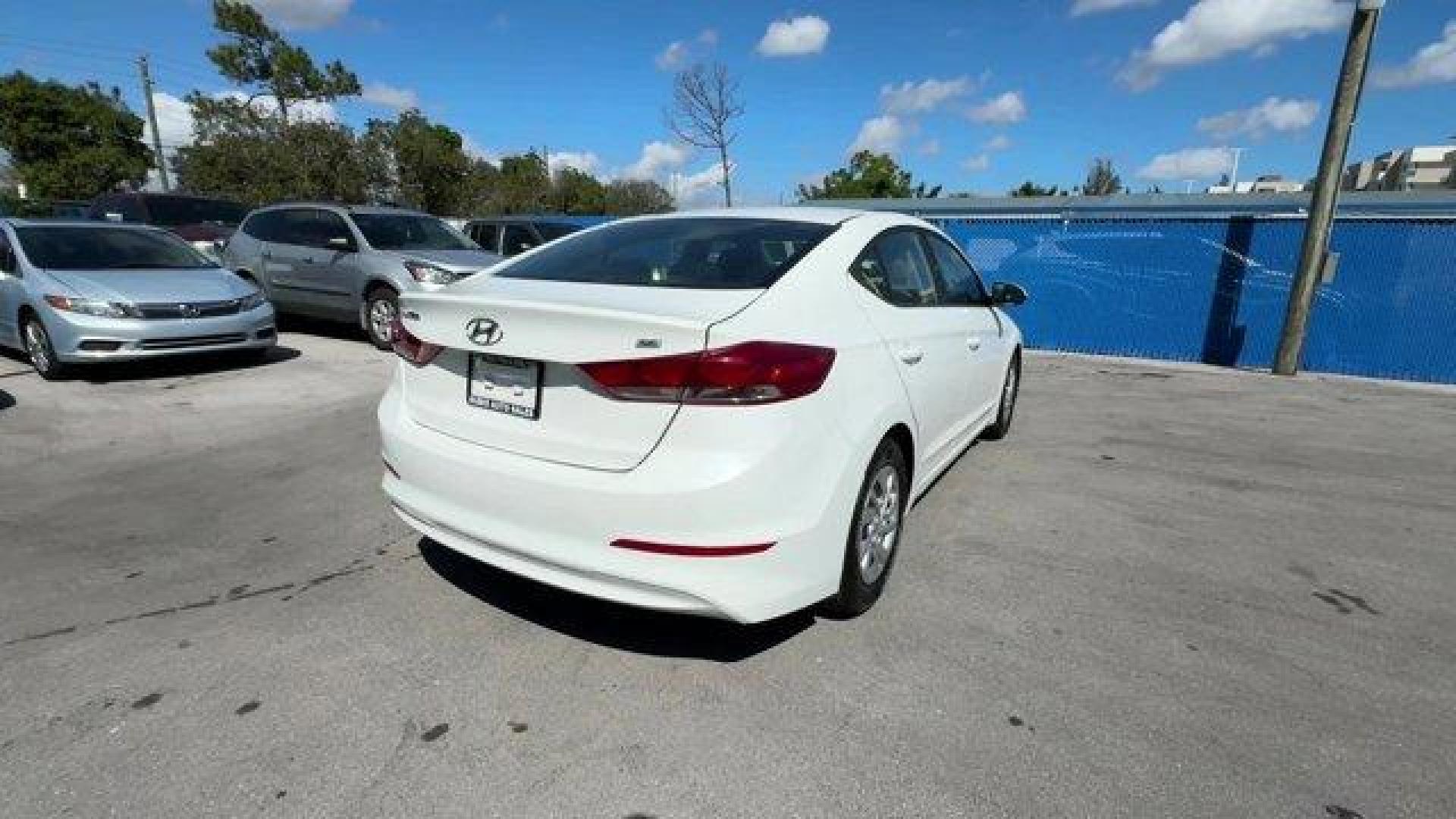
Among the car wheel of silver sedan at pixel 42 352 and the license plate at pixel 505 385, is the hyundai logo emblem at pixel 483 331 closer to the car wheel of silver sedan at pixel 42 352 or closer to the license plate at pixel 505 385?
the license plate at pixel 505 385

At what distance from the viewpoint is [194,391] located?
6.96 m

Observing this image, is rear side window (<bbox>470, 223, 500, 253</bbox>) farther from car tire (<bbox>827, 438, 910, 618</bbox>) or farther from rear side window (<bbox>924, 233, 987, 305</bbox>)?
car tire (<bbox>827, 438, 910, 618</bbox>)

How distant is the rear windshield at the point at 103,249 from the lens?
299 inches

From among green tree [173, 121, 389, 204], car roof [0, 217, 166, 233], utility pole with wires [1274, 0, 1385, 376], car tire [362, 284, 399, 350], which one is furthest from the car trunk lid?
green tree [173, 121, 389, 204]

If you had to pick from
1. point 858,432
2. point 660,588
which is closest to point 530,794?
point 660,588

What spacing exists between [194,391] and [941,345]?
262 inches

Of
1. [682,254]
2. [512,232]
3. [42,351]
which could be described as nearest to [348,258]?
[42,351]

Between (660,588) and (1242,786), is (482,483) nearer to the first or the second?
(660,588)

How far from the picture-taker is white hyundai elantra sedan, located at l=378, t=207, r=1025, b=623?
93.4 inches

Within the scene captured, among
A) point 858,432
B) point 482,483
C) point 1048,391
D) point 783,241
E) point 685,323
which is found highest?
point 783,241

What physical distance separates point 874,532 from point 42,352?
8.19 m

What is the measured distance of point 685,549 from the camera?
7.84 ft

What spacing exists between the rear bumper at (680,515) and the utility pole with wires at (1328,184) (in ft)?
33.4

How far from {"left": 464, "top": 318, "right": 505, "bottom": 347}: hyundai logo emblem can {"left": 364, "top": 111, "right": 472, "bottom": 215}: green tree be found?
36.8m
